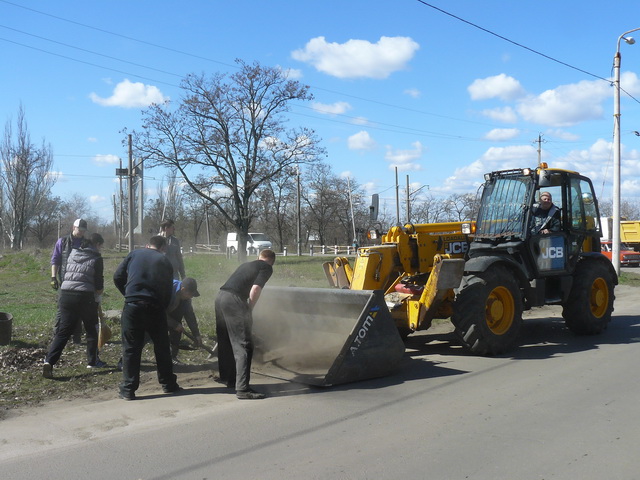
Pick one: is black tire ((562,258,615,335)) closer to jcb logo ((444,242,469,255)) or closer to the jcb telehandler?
the jcb telehandler

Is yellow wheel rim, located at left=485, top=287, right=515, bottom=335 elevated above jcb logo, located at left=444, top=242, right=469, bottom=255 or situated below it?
below

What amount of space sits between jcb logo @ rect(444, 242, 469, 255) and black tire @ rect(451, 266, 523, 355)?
3.54 feet

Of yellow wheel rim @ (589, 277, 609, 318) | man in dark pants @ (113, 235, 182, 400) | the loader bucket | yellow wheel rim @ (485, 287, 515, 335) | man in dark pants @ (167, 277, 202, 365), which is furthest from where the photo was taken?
yellow wheel rim @ (589, 277, 609, 318)

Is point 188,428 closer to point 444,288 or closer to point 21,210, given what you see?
point 444,288

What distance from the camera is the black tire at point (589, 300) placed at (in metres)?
10.1

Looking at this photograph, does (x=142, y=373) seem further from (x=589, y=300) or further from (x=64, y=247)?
(x=589, y=300)

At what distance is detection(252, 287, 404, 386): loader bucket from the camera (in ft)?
23.0

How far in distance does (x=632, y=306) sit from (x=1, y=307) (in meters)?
15.0

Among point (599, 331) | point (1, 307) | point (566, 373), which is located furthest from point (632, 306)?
point (1, 307)

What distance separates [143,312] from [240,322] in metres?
1.04

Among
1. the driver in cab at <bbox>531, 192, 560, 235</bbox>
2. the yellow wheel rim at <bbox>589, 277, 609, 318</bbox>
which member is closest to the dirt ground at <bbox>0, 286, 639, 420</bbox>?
the driver in cab at <bbox>531, 192, 560, 235</bbox>

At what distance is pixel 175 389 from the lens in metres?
6.77

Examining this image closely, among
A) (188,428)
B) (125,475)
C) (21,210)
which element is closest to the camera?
(125,475)

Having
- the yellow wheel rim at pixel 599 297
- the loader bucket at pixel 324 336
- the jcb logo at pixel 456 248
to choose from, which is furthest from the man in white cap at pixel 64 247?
the yellow wheel rim at pixel 599 297
